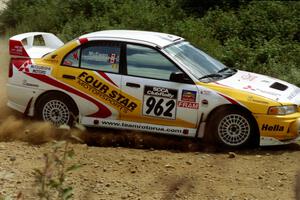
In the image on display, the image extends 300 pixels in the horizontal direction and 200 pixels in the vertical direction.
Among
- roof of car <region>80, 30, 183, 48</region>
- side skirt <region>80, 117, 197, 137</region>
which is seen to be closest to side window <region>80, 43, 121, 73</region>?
roof of car <region>80, 30, 183, 48</region>

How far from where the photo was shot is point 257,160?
7.10m

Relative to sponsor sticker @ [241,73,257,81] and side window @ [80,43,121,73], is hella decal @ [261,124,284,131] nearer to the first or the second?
sponsor sticker @ [241,73,257,81]

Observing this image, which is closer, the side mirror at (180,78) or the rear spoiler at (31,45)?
the side mirror at (180,78)

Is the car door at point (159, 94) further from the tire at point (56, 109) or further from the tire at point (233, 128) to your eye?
the tire at point (56, 109)

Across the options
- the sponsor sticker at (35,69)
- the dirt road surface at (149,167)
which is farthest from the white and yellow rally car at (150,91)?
the dirt road surface at (149,167)

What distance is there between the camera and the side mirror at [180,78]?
25.2 feet

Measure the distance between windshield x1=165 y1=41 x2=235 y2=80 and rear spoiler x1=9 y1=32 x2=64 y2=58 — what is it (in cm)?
223

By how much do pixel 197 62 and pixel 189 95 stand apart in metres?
0.74

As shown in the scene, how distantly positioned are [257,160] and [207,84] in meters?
1.29

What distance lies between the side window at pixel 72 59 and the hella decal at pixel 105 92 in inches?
9.7

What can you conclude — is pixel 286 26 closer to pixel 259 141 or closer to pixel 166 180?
pixel 259 141

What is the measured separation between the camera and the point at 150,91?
7801 millimetres

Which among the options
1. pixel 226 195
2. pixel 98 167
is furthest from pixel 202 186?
pixel 98 167

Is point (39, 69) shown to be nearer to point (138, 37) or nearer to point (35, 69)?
point (35, 69)
